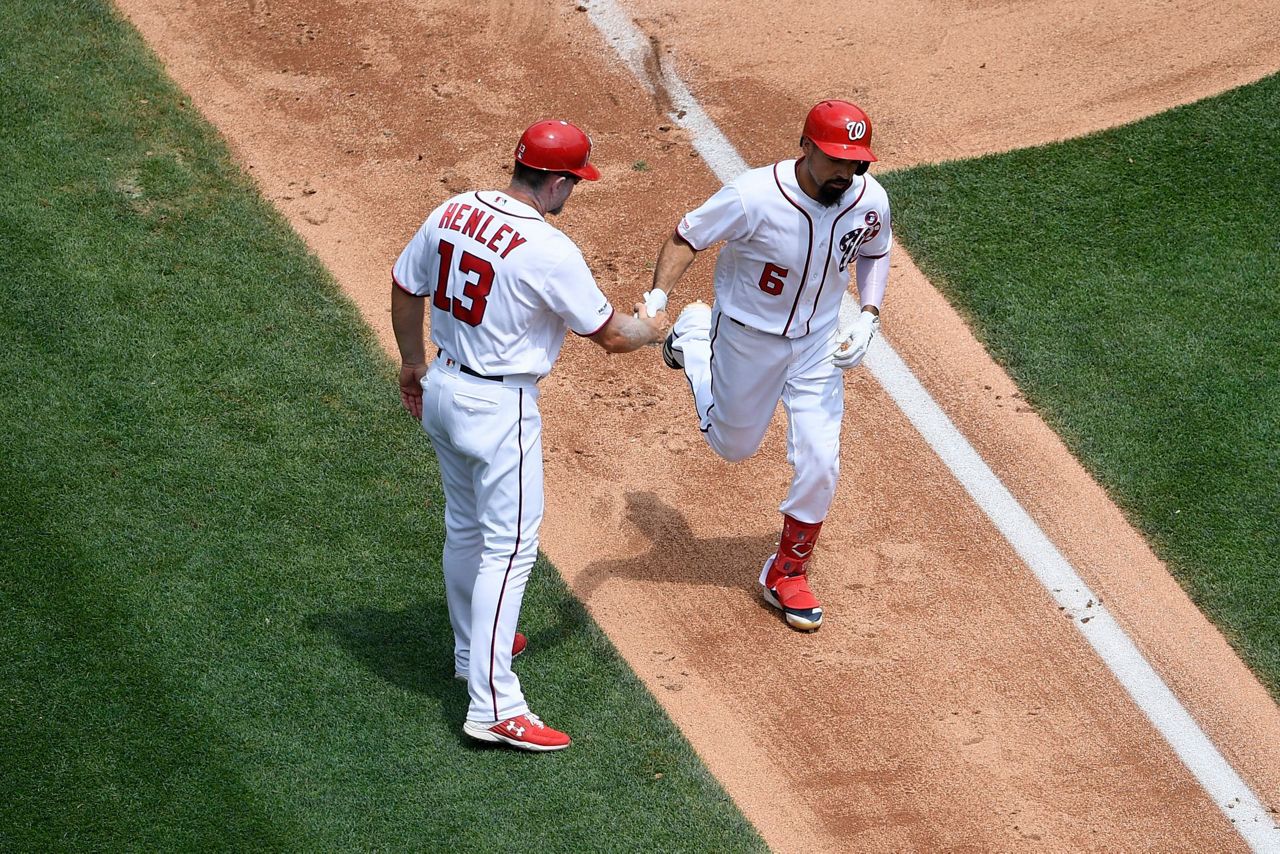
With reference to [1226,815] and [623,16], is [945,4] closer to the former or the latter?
[623,16]

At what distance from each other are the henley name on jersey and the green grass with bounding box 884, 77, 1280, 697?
11.2ft

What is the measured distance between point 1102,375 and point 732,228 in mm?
2674

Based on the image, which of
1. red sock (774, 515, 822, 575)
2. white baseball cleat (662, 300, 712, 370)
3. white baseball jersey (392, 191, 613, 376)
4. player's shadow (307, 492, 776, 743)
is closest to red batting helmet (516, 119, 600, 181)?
white baseball jersey (392, 191, 613, 376)

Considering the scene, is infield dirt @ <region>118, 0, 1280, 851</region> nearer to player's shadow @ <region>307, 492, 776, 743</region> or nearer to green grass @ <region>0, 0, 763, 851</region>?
player's shadow @ <region>307, 492, 776, 743</region>

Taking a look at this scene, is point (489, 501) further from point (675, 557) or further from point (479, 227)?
point (675, 557)

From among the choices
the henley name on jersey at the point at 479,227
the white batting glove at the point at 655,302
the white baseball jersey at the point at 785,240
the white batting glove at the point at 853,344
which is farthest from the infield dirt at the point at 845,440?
the henley name on jersey at the point at 479,227

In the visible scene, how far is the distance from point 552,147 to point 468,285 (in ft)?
1.82

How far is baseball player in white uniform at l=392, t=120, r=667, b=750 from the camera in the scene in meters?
5.03

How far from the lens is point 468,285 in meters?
5.06

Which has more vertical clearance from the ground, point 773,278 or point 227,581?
point 773,278

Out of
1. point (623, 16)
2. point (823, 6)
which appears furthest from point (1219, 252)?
point (623, 16)

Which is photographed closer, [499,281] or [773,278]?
[499,281]

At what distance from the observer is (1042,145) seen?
8711mm

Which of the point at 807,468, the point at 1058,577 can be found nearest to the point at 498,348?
the point at 807,468
